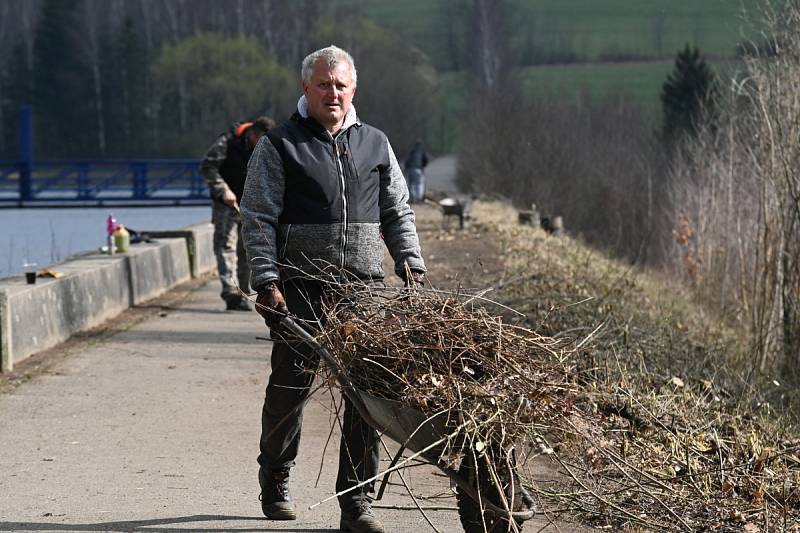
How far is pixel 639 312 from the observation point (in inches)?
554

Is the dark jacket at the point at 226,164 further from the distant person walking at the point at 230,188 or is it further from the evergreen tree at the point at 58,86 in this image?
the evergreen tree at the point at 58,86

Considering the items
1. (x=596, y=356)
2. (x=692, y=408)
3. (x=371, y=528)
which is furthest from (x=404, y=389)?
(x=596, y=356)

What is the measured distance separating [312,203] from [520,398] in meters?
1.40

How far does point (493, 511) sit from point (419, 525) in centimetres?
134

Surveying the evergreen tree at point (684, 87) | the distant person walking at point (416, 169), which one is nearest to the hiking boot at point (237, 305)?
the distant person walking at point (416, 169)

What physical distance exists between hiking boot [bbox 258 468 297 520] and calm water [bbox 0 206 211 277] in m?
15.3

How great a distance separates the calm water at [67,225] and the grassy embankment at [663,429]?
11.0m

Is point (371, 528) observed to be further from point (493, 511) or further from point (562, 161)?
point (562, 161)

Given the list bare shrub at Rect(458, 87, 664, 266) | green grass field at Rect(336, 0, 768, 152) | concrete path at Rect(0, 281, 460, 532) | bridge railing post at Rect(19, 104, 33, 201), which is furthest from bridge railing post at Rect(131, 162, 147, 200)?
green grass field at Rect(336, 0, 768, 152)

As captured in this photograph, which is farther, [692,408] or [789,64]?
[789,64]

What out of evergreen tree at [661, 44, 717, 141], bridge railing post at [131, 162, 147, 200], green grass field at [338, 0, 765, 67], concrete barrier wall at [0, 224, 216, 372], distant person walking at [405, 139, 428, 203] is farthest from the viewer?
green grass field at [338, 0, 765, 67]

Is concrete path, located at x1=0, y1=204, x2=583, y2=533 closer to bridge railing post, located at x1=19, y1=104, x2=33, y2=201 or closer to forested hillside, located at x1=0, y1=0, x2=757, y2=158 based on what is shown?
bridge railing post, located at x1=19, y1=104, x2=33, y2=201

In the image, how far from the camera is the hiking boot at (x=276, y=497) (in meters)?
6.18

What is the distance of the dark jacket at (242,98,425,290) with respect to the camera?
588cm
